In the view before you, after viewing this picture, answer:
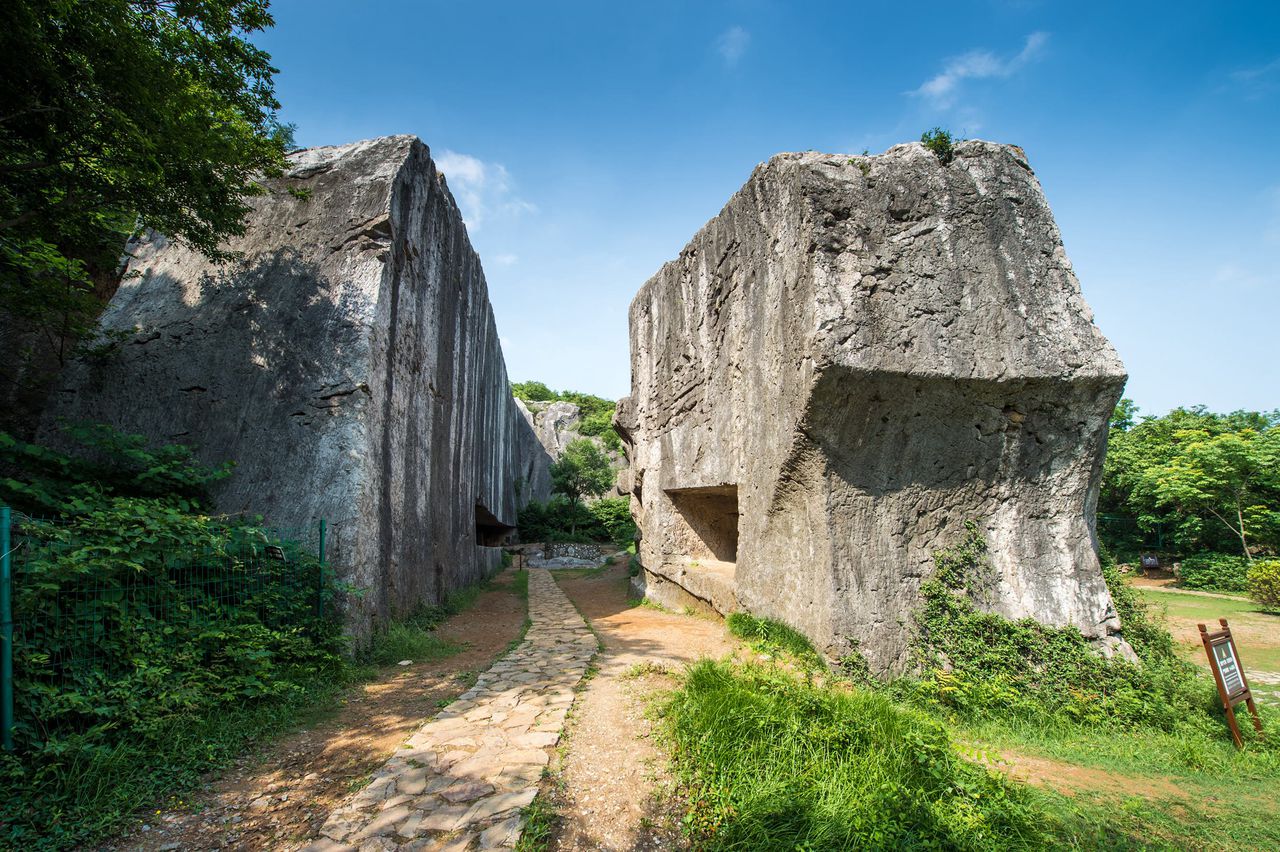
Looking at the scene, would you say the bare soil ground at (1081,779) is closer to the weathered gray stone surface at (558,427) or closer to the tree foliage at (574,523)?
the tree foliage at (574,523)

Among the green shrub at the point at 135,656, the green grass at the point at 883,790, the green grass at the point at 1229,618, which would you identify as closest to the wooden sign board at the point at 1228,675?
the green grass at the point at 883,790

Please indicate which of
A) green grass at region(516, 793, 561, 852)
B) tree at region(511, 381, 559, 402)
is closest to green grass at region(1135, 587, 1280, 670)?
green grass at region(516, 793, 561, 852)

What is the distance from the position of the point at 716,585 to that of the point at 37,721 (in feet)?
24.1

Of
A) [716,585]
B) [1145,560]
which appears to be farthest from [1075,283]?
[1145,560]

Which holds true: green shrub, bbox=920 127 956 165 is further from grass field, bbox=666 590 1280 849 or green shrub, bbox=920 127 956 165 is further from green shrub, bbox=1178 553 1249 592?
green shrub, bbox=1178 553 1249 592

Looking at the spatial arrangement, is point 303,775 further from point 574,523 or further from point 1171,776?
point 574,523

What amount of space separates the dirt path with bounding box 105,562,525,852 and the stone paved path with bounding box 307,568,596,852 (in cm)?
18

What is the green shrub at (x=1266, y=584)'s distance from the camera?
14.0 meters

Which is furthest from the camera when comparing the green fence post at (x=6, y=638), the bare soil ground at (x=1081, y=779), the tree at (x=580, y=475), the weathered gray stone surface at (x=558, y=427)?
the weathered gray stone surface at (x=558, y=427)

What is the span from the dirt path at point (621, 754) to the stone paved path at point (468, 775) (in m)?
0.20

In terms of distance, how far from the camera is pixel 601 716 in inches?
177

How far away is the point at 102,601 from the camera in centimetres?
366

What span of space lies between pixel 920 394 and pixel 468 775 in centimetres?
561

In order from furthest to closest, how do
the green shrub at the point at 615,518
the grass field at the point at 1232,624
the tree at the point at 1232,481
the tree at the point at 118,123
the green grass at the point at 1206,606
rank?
the green shrub at the point at 615,518 < the tree at the point at 1232,481 < the green grass at the point at 1206,606 < the grass field at the point at 1232,624 < the tree at the point at 118,123
